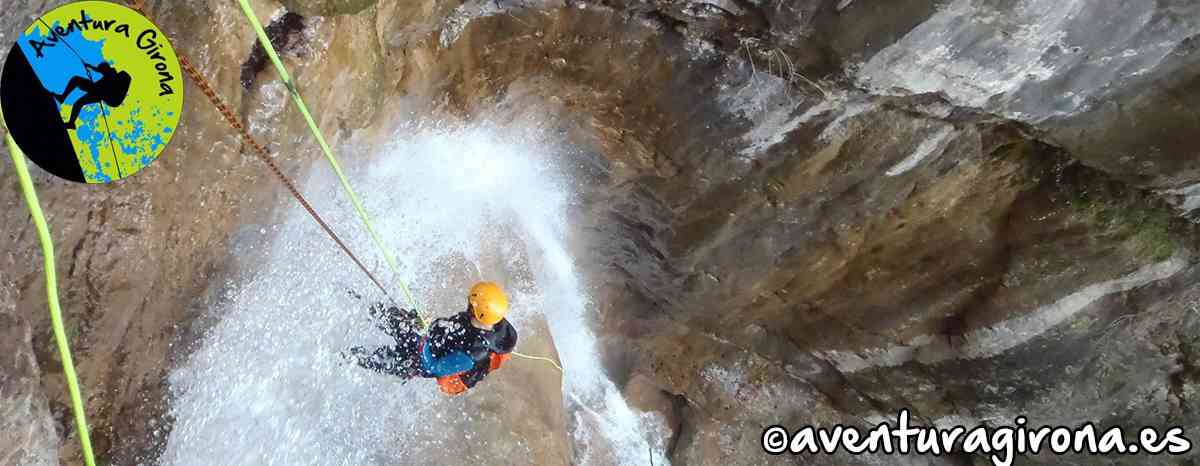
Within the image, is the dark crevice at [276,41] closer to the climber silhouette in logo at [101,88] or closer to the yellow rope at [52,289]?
the climber silhouette in logo at [101,88]

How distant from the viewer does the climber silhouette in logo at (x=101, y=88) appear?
2.50 m

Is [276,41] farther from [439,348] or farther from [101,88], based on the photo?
[439,348]

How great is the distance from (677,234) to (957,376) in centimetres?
324

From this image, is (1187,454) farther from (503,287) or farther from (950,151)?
(503,287)

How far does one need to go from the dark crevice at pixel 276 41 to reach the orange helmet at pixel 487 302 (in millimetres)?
1700

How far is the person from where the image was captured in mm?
4152

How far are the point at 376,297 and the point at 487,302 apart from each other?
1475 mm

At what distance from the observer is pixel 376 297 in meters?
5.12

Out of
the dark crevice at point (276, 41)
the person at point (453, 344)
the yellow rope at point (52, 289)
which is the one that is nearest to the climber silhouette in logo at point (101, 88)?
the yellow rope at point (52, 289)

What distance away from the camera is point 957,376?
6660 mm

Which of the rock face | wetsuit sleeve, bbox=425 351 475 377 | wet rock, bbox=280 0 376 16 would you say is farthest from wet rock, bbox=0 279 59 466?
wetsuit sleeve, bbox=425 351 475 377

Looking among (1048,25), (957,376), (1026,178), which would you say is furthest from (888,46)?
(957,376)
